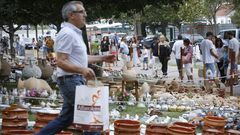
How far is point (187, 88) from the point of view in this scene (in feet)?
46.2

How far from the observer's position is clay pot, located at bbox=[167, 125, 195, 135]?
670 cm

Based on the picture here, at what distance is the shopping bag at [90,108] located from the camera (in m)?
5.46

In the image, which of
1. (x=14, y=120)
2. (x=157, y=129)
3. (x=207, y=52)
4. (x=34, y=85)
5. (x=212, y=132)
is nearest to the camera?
(x=157, y=129)

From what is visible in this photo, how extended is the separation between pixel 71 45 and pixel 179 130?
1.94 meters

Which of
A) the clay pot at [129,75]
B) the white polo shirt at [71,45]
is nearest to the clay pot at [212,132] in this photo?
the white polo shirt at [71,45]

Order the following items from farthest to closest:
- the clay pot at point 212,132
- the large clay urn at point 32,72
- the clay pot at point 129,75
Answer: the large clay urn at point 32,72 → the clay pot at point 129,75 → the clay pot at point 212,132

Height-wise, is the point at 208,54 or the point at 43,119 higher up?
the point at 208,54

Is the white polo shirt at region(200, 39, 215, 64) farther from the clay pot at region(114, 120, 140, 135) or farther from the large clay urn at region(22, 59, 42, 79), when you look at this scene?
the clay pot at region(114, 120, 140, 135)

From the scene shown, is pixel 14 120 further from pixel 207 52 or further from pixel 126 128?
pixel 207 52

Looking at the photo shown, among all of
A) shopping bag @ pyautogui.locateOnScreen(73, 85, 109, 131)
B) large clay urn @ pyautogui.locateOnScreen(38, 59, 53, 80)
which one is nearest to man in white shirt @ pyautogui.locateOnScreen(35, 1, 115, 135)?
shopping bag @ pyautogui.locateOnScreen(73, 85, 109, 131)

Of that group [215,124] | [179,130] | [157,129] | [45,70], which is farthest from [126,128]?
[45,70]

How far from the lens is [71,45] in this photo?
18.5ft

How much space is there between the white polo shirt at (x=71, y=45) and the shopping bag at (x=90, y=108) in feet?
1.09

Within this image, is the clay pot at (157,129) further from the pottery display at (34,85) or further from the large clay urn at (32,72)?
the large clay urn at (32,72)
